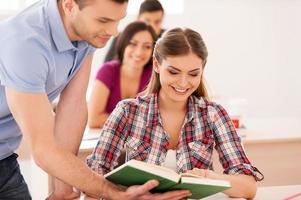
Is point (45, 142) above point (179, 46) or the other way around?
the other way around

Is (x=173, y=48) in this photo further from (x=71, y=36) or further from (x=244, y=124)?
(x=244, y=124)

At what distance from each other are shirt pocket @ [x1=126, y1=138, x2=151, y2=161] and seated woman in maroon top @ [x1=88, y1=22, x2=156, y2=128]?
105cm

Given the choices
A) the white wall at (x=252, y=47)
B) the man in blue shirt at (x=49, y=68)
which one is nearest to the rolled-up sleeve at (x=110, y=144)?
the man in blue shirt at (x=49, y=68)

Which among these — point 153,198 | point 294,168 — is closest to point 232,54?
point 294,168

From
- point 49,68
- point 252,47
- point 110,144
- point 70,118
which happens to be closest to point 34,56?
point 49,68

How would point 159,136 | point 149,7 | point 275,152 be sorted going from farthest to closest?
point 149,7 < point 275,152 < point 159,136

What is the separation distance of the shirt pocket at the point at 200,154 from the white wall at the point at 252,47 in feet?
8.25

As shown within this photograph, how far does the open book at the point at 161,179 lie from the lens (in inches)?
49.8

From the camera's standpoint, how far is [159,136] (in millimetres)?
1918

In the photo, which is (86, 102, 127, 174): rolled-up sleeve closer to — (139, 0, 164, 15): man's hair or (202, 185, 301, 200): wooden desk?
(202, 185, 301, 200): wooden desk

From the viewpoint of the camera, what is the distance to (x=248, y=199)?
165 centimetres

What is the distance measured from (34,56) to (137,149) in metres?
0.69

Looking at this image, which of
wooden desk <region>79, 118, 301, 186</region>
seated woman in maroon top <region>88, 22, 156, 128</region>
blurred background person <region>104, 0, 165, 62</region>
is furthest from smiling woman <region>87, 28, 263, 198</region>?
blurred background person <region>104, 0, 165, 62</region>

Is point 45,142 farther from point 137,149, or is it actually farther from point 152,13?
point 152,13
